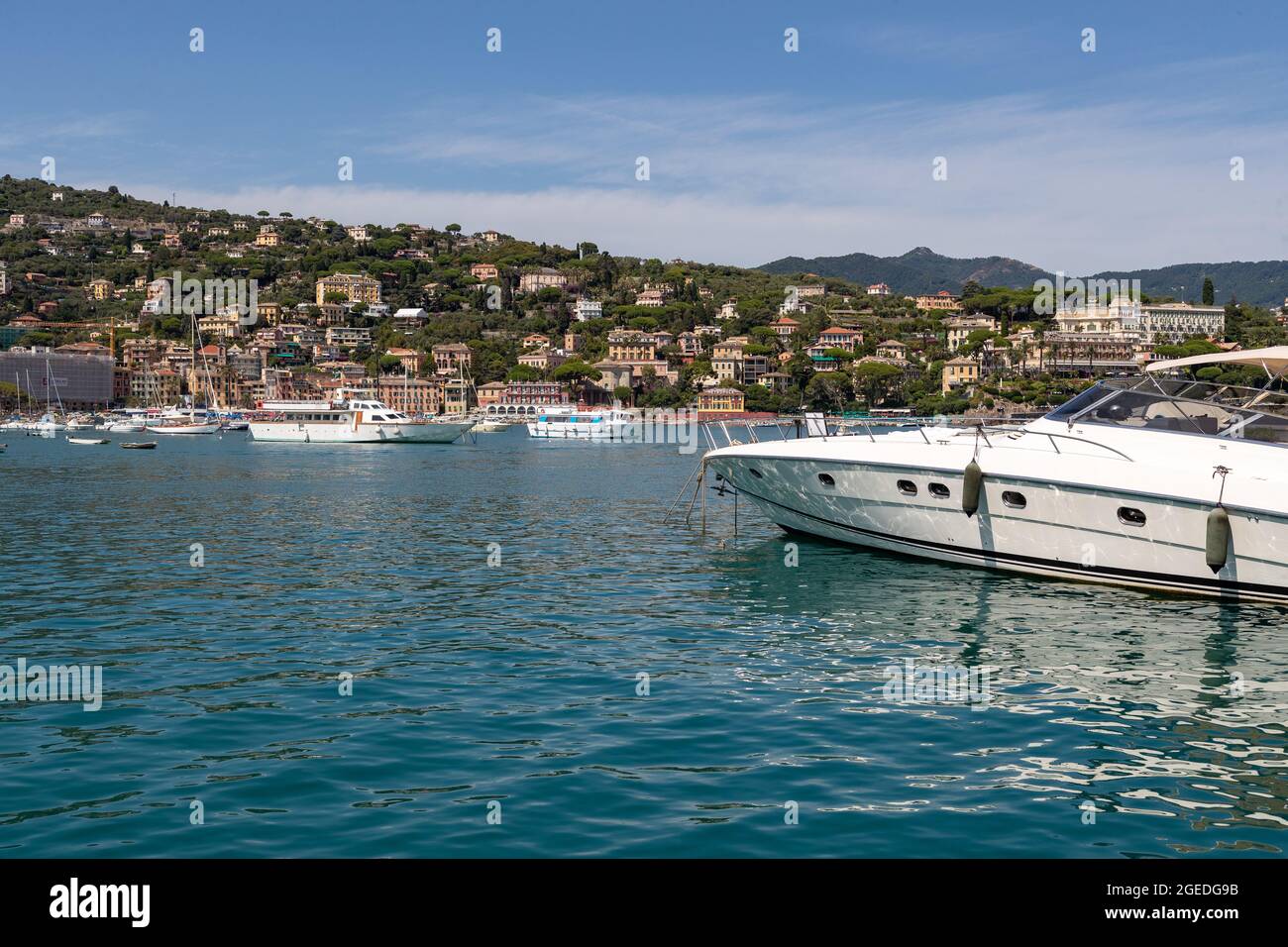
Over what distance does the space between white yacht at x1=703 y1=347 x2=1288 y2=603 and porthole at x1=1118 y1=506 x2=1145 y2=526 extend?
2 cm

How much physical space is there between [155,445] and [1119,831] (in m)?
105

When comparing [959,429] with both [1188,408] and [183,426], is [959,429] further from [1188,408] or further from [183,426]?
[183,426]

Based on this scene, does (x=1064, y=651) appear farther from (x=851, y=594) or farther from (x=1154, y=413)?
(x=1154, y=413)

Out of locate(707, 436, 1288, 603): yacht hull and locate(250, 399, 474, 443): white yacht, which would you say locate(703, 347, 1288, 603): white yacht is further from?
locate(250, 399, 474, 443): white yacht

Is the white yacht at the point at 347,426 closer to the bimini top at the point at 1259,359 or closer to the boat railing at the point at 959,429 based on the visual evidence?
the boat railing at the point at 959,429

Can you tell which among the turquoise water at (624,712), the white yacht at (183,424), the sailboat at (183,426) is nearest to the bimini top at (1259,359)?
the turquoise water at (624,712)

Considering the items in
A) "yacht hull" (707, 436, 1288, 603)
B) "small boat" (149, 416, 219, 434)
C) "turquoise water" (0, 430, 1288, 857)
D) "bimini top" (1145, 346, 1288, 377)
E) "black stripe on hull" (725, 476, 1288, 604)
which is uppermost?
"bimini top" (1145, 346, 1288, 377)

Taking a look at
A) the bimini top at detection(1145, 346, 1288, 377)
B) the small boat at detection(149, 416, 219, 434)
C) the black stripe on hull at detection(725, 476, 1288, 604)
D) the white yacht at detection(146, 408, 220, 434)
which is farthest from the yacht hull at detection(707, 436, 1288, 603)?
the white yacht at detection(146, 408, 220, 434)

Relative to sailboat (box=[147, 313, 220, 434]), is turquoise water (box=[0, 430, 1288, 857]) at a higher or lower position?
lower

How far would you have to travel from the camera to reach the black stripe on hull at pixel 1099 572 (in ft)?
60.7

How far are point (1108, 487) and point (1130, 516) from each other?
2.06 ft

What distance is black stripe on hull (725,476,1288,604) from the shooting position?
729 inches

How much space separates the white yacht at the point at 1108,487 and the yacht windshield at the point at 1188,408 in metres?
0.02

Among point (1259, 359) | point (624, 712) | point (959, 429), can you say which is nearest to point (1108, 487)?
point (1259, 359)
